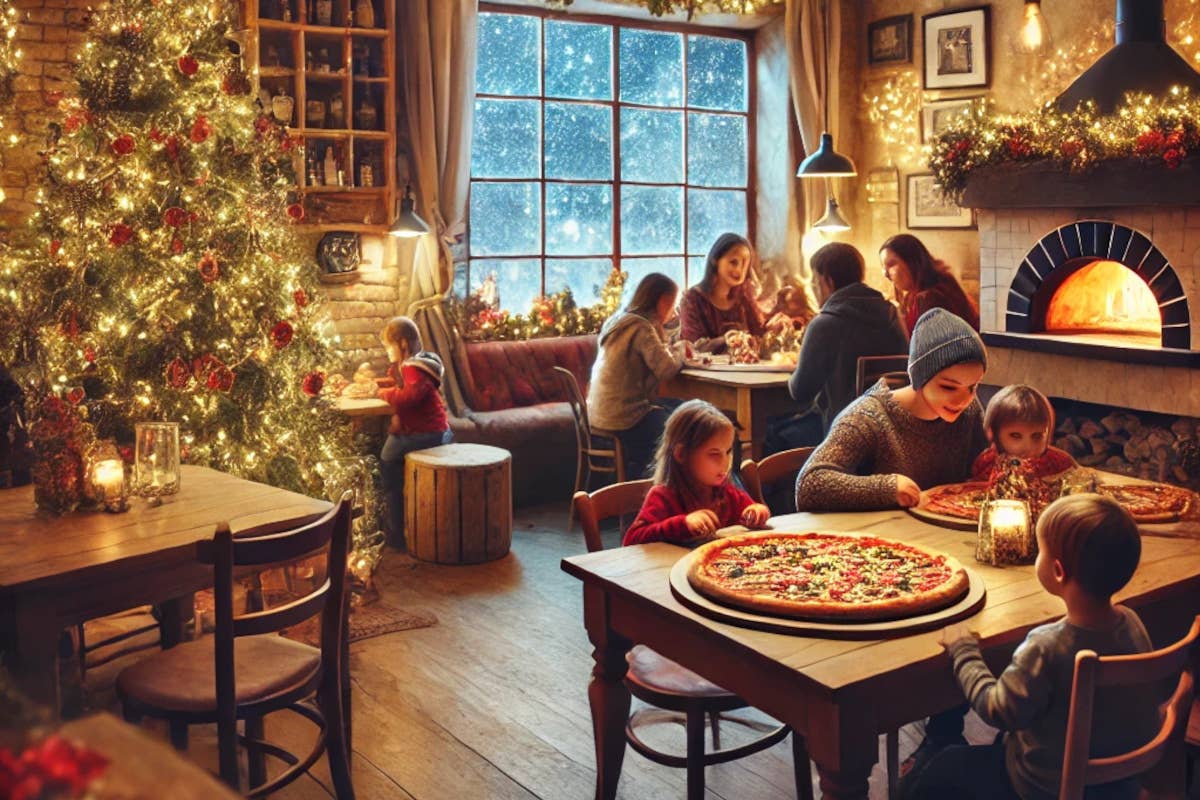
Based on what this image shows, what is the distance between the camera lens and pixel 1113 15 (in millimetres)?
6480

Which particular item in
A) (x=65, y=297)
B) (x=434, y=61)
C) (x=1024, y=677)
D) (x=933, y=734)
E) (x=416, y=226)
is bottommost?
(x=933, y=734)

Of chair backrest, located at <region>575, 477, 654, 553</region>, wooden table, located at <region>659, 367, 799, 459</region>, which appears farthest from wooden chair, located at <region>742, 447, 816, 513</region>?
wooden table, located at <region>659, 367, 799, 459</region>

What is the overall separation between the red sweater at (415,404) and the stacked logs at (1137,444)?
306 centimetres

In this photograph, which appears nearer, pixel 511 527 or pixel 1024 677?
pixel 1024 677

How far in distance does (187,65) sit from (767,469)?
2.64 m

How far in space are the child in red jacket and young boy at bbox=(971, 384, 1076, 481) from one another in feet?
9.99

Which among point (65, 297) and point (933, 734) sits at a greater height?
point (65, 297)

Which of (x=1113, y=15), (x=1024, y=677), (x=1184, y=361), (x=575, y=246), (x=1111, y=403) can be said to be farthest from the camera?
(x=575, y=246)

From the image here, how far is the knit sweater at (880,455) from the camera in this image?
3119 mm

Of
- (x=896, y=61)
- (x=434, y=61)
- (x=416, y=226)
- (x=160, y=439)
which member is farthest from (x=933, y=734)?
(x=896, y=61)

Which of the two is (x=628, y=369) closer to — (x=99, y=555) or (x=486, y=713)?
(x=486, y=713)

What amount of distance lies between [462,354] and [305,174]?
1287 mm

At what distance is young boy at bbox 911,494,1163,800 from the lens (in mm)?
2061

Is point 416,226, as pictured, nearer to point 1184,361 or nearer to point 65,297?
point 65,297
